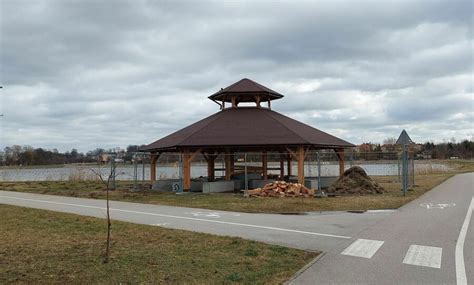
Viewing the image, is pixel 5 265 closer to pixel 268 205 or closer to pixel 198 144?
pixel 268 205

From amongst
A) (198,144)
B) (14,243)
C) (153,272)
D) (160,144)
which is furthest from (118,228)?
(160,144)

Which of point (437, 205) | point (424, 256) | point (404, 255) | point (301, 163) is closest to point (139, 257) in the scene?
point (404, 255)

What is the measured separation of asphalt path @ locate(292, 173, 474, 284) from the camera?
6.58 meters

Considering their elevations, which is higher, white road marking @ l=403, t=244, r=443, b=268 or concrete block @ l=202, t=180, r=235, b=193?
concrete block @ l=202, t=180, r=235, b=193

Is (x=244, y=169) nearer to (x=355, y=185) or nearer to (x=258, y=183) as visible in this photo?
(x=258, y=183)

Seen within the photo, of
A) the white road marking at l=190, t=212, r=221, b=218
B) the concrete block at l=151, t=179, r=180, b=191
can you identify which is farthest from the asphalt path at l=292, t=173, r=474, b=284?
the concrete block at l=151, t=179, r=180, b=191

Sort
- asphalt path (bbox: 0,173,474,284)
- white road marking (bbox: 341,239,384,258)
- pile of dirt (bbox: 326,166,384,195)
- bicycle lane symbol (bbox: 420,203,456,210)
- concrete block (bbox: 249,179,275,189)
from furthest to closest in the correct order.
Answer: concrete block (bbox: 249,179,275,189)
pile of dirt (bbox: 326,166,384,195)
bicycle lane symbol (bbox: 420,203,456,210)
white road marking (bbox: 341,239,384,258)
asphalt path (bbox: 0,173,474,284)

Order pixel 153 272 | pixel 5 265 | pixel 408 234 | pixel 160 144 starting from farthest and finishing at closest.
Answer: pixel 160 144 → pixel 408 234 → pixel 5 265 → pixel 153 272

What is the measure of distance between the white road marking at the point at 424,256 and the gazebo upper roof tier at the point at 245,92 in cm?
1986

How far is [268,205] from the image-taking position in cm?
1716

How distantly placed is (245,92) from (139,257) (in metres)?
21.1

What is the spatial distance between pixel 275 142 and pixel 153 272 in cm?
1744

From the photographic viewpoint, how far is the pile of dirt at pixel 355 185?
22.4 meters

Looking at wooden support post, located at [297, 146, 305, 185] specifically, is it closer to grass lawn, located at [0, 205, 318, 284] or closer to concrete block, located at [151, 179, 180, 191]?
concrete block, located at [151, 179, 180, 191]
